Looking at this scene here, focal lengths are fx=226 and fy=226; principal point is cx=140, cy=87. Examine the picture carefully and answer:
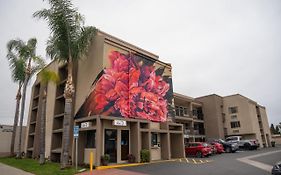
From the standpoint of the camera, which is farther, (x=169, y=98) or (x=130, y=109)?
(x=169, y=98)

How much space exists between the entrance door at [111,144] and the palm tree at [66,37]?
10.6 ft

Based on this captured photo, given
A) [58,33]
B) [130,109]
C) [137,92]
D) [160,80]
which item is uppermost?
[58,33]

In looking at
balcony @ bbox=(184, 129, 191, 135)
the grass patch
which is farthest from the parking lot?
balcony @ bbox=(184, 129, 191, 135)

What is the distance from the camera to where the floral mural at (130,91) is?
20.5m

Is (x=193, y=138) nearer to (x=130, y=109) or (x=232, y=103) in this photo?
(x=232, y=103)

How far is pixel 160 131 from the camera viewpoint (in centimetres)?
2317

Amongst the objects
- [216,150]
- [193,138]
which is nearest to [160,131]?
[216,150]

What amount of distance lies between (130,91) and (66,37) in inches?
312

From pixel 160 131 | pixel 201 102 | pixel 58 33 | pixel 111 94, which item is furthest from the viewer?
pixel 201 102

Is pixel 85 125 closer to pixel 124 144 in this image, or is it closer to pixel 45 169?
pixel 124 144

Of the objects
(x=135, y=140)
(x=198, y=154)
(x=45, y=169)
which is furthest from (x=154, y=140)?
(x=45, y=169)

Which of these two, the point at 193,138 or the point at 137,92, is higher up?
the point at 137,92

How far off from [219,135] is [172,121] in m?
21.6

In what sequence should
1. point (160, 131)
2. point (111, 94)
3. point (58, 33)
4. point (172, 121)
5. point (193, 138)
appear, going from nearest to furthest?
point (58, 33), point (111, 94), point (160, 131), point (172, 121), point (193, 138)
